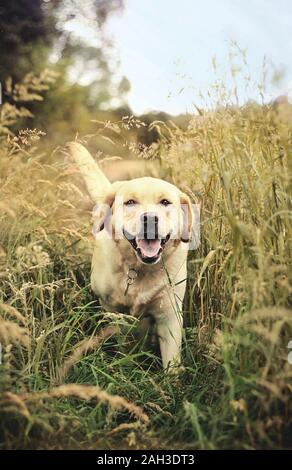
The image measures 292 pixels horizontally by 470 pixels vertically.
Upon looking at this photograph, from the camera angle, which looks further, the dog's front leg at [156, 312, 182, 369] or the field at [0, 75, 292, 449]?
the dog's front leg at [156, 312, 182, 369]

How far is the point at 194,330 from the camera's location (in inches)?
122

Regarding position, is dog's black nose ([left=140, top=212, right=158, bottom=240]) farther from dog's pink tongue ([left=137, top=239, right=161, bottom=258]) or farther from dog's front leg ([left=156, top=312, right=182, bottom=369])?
dog's front leg ([left=156, top=312, right=182, bottom=369])

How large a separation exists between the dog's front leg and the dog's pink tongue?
35cm

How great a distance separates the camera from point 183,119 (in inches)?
166

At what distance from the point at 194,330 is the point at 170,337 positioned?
13cm

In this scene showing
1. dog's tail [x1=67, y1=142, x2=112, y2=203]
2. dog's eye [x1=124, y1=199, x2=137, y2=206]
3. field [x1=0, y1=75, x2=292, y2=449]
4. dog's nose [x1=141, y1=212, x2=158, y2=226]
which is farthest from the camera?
dog's tail [x1=67, y1=142, x2=112, y2=203]

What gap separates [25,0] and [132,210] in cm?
479

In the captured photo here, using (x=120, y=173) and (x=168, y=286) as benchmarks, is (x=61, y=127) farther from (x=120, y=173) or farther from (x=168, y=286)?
(x=168, y=286)

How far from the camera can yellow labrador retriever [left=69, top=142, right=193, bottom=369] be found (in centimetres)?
307

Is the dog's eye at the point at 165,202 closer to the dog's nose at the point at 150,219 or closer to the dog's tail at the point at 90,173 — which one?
the dog's nose at the point at 150,219

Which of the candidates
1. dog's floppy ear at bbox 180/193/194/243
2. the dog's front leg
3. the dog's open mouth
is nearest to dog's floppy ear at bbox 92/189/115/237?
the dog's open mouth

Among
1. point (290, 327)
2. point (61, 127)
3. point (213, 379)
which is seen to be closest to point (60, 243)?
point (213, 379)

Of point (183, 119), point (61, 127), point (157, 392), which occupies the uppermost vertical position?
point (61, 127)

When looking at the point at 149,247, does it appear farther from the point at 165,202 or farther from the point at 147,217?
the point at 165,202
